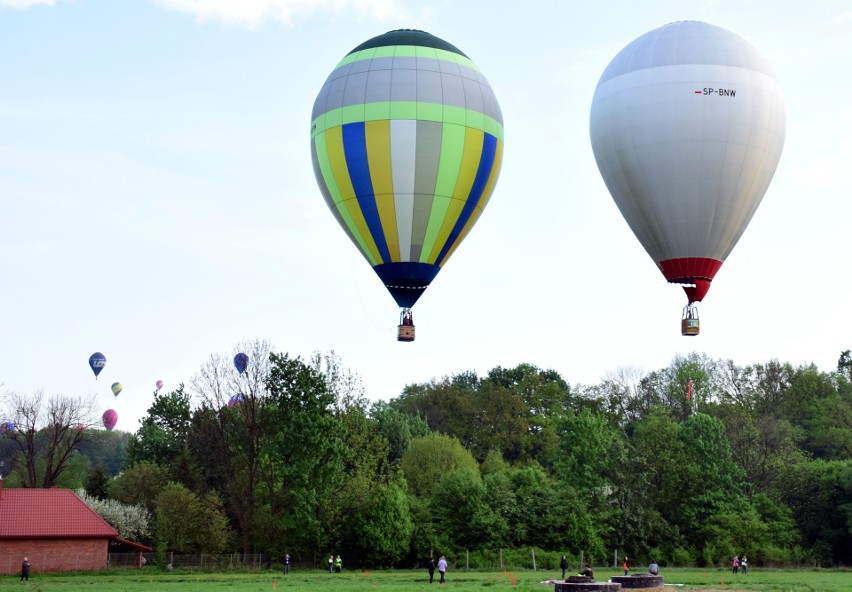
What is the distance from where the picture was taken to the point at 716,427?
221ft

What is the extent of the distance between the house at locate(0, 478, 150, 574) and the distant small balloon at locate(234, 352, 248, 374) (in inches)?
605

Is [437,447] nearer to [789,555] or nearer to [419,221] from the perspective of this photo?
[789,555]

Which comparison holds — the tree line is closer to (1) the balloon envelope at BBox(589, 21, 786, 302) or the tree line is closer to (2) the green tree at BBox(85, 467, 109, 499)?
(2) the green tree at BBox(85, 467, 109, 499)

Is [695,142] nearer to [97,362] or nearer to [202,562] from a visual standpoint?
[202,562]

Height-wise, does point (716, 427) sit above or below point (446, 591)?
above

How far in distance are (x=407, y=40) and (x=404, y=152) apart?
5.06 meters

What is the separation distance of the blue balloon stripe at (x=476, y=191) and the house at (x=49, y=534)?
23.7 meters

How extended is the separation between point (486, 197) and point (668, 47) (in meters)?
9.49

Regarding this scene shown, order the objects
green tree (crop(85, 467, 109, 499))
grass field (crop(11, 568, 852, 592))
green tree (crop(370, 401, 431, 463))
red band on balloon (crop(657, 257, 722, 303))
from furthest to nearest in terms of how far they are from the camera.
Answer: green tree (crop(370, 401, 431, 463)), green tree (crop(85, 467, 109, 499)), red band on balloon (crop(657, 257, 722, 303)), grass field (crop(11, 568, 852, 592))

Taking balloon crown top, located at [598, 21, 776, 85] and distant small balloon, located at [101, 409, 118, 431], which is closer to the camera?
balloon crown top, located at [598, 21, 776, 85]

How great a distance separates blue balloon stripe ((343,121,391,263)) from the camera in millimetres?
40000

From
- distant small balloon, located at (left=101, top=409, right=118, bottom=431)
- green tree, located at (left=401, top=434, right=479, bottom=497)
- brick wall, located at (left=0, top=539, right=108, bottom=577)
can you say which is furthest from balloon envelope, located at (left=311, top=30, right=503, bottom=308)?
distant small balloon, located at (left=101, top=409, right=118, bottom=431)

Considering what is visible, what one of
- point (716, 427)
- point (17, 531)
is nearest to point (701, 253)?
point (716, 427)

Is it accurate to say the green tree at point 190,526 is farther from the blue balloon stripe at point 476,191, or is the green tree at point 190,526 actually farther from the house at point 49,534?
the blue balloon stripe at point 476,191
